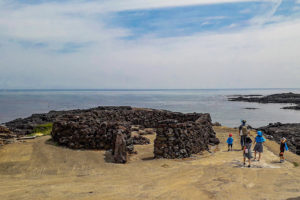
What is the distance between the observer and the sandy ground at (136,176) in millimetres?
8500

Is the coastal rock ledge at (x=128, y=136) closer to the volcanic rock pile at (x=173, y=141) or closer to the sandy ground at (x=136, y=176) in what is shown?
the volcanic rock pile at (x=173, y=141)

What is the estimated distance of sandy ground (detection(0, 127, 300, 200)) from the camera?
27.9 feet

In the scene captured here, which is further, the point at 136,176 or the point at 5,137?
the point at 5,137

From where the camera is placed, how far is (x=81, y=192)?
28.0ft

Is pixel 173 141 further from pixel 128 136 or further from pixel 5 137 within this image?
pixel 5 137

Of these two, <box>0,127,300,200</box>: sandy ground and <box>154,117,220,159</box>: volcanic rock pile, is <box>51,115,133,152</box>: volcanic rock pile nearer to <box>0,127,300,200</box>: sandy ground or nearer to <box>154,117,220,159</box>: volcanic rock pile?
<box>0,127,300,200</box>: sandy ground

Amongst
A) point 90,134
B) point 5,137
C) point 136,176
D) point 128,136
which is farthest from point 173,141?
point 5,137

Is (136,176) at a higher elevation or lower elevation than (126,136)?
lower

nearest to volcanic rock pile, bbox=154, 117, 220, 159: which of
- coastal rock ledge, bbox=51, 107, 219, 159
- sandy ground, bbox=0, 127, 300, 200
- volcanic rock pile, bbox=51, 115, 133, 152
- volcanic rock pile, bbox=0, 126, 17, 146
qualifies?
coastal rock ledge, bbox=51, 107, 219, 159

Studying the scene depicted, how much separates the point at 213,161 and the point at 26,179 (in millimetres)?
9056

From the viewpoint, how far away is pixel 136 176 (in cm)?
1095

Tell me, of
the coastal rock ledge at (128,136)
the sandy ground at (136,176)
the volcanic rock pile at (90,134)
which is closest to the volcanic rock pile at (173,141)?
the coastal rock ledge at (128,136)

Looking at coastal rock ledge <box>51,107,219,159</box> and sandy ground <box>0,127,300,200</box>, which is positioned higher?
coastal rock ledge <box>51,107,219,159</box>

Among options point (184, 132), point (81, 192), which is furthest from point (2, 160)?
point (184, 132)
